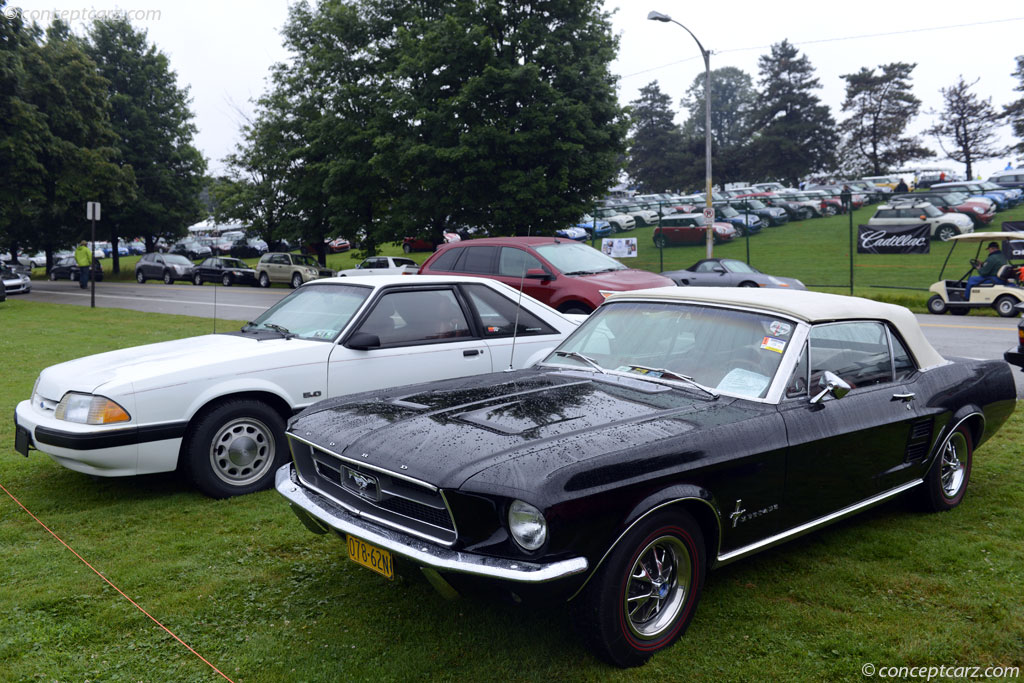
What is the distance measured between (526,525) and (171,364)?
131 inches

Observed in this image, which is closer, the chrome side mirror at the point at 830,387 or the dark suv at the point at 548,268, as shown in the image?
the chrome side mirror at the point at 830,387

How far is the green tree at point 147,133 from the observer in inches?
1804

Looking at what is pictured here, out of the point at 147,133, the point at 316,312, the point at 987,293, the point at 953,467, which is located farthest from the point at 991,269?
the point at 147,133

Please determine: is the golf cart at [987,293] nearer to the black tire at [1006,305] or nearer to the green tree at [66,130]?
the black tire at [1006,305]

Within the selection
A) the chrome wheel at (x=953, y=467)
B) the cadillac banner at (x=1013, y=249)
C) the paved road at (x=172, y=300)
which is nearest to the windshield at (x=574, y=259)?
the chrome wheel at (x=953, y=467)

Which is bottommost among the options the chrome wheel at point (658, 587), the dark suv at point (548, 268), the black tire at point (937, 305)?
the chrome wheel at point (658, 587)

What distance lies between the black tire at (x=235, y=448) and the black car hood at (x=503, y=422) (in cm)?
134

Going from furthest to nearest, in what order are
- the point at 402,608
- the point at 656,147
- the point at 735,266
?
the point at 656,147
the point at 735,266
the point at 402,608

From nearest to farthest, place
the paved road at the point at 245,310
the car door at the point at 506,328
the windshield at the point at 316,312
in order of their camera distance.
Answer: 1. the windshield at the point at 316,312
2. the car door at the point at 506,328
3. the paved road at the point at 245,310

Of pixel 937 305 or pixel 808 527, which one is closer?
pixel 808 527

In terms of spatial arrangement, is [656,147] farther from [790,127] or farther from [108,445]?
[108,445]

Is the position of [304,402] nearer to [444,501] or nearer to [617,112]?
[444,501]

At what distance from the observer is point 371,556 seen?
3412mm

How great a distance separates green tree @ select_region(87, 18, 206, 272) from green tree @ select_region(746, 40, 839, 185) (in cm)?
5832
